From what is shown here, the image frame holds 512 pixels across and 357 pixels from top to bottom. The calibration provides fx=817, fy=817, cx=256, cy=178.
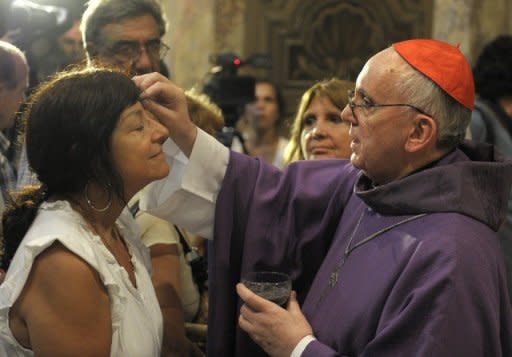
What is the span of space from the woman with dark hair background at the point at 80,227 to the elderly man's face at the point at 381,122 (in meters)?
0.57

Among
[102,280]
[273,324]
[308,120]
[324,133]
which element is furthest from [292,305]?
[308,120]

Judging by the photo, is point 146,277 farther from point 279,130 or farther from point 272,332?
point 279,130

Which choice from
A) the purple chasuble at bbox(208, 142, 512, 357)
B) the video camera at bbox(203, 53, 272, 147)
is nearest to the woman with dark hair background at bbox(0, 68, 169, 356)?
the purple chasuble at bbox(208, 142, 512, 357)

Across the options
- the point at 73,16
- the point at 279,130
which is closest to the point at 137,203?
the point at 73,16

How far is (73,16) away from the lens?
472cm

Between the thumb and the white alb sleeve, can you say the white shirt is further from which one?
the thumb

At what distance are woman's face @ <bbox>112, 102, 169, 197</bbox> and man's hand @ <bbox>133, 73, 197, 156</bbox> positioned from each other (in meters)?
0.12

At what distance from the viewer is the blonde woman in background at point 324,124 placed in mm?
3479

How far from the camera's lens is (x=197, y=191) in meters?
2.68

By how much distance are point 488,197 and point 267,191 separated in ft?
2.57

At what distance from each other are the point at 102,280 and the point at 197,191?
0.64 m

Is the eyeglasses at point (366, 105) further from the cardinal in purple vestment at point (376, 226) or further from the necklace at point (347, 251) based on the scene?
the necklace at point (347, 251)

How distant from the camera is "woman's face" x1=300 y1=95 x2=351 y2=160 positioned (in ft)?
11.4

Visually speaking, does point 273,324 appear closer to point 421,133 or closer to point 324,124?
point 421,133
